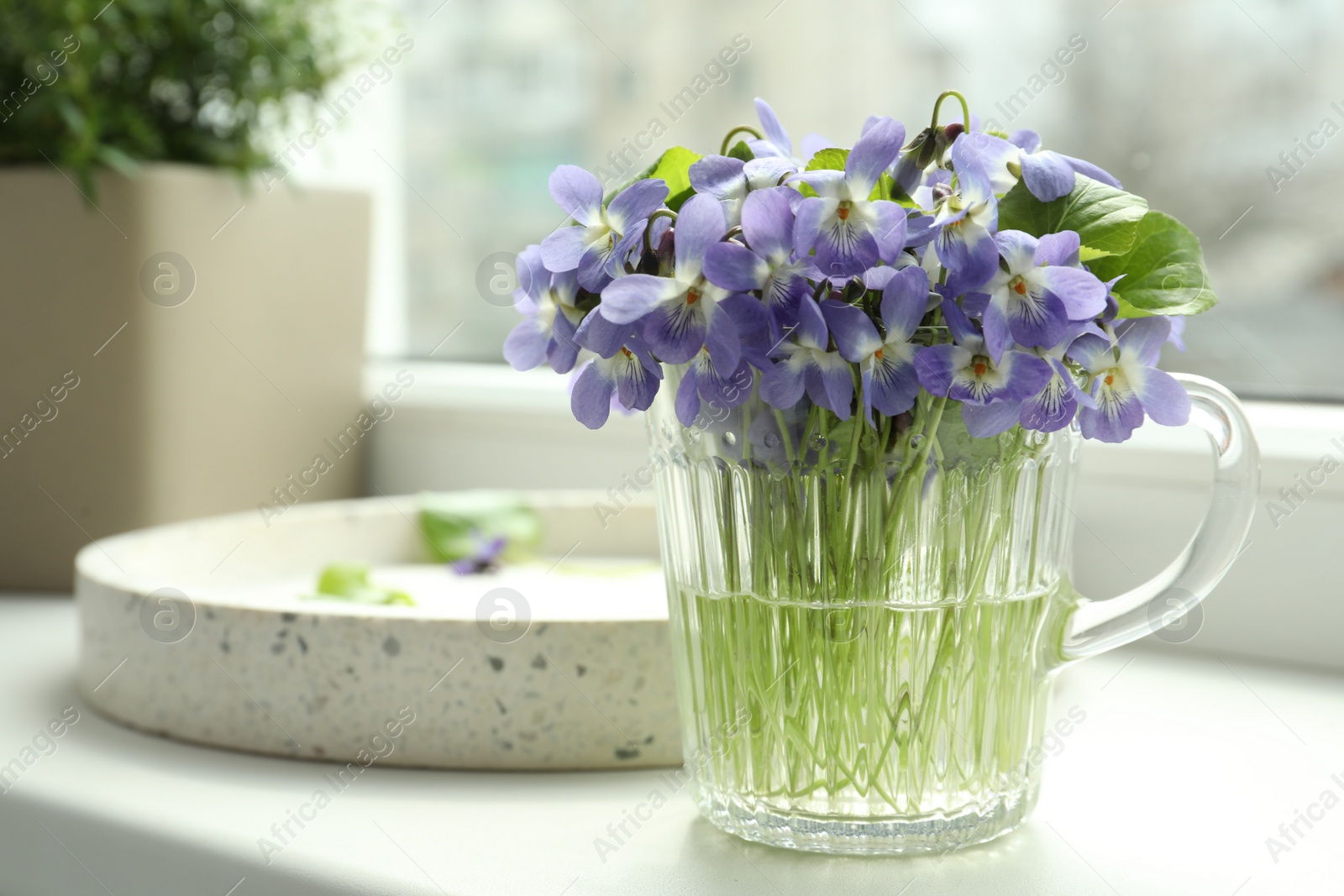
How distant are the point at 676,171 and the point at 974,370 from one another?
0.13 m

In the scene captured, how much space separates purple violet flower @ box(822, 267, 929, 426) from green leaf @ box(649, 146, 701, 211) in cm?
7

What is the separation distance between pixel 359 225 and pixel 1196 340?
747 millimetres

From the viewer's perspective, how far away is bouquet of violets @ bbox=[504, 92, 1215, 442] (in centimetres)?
37

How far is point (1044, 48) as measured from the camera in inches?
38.0

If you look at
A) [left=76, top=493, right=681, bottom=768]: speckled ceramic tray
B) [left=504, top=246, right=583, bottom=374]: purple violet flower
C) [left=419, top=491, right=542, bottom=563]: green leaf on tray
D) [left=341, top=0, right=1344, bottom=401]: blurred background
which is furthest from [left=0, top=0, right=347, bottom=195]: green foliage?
[left=504, top=246, right=583, bottom=374]: purple violet flower

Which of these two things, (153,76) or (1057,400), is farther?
(153,76)

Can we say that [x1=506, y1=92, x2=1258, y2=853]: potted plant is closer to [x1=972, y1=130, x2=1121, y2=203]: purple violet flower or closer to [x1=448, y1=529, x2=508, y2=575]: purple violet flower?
[x1=972, y1=130, x2=1121, y2=203]: purple violet flower

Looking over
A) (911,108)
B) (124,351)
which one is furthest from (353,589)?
(911,108)

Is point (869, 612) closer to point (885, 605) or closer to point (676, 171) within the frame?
point (885, 605)

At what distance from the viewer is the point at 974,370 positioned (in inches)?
14.7

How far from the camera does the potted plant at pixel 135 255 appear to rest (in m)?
0.93

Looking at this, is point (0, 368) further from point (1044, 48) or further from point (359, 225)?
point (1044, 48)

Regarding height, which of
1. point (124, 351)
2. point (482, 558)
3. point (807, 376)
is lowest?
point (482, 558)

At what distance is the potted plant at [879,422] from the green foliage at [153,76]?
64 centimetres
